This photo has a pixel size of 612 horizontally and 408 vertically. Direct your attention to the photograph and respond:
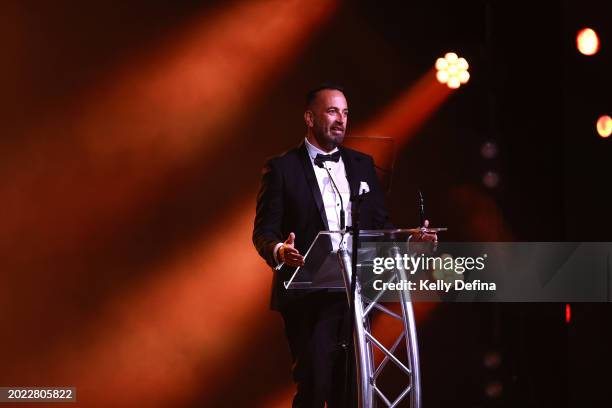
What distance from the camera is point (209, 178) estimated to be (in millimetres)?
5383

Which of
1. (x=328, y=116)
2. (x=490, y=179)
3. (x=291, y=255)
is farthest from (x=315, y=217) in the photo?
(x=490, y=179)

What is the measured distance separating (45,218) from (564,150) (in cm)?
338

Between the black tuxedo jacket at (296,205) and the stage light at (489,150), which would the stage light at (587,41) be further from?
the black tuxedo jacket at (296,205)

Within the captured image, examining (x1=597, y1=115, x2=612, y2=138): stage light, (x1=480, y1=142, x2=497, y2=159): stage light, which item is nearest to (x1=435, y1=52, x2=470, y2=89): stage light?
(x1=480, y1=142, x2=497, y2=159): stage light

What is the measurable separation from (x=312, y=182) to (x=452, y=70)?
7.21 feet

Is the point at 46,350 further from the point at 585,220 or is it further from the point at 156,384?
the point at 585,220

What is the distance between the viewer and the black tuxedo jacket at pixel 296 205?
146 inches

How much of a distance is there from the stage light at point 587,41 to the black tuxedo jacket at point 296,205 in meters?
1.61

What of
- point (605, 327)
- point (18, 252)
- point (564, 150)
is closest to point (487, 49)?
point (564, 150)

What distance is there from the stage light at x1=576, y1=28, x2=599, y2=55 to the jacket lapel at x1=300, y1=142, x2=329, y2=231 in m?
1.88

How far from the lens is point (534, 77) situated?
5172mm

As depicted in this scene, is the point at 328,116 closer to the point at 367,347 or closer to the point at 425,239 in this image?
the point at 425,239

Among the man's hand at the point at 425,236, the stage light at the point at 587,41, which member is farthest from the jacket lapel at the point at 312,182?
the stage light at the point at 587,41

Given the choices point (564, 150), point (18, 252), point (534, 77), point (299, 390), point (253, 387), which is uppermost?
point (534, 77)
